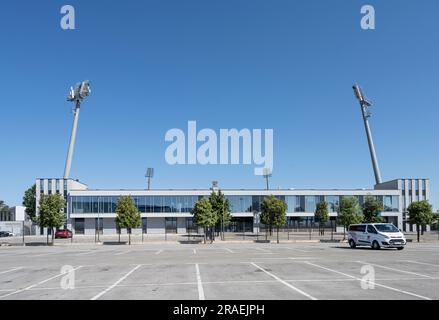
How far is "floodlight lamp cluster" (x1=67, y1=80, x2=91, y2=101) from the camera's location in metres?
95.3

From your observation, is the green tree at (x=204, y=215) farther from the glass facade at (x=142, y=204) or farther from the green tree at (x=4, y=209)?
the green tree at (x=4, y=209)

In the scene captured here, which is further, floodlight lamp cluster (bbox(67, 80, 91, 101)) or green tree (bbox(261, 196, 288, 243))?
floodlight lamp cluster (bbox(67, 80, 91, 101))

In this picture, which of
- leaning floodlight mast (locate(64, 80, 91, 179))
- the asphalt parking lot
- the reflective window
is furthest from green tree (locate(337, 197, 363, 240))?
leaning floodlight mast (locate(64, 80, 91, 179))

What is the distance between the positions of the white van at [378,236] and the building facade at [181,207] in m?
45.8

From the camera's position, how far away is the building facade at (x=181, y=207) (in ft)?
269

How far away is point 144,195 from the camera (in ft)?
271

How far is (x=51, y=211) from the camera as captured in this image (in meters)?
49.8

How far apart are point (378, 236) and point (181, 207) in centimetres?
5322

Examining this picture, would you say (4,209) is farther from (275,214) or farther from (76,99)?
(275,214)

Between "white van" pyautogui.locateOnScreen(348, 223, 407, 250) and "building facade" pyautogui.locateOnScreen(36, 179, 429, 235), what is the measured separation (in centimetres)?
4576

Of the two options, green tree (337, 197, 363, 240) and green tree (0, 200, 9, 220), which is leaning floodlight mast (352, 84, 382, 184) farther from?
green tree (0, 200, 9, 220)

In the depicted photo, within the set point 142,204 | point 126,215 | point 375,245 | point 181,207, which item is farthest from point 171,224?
point 375,245
